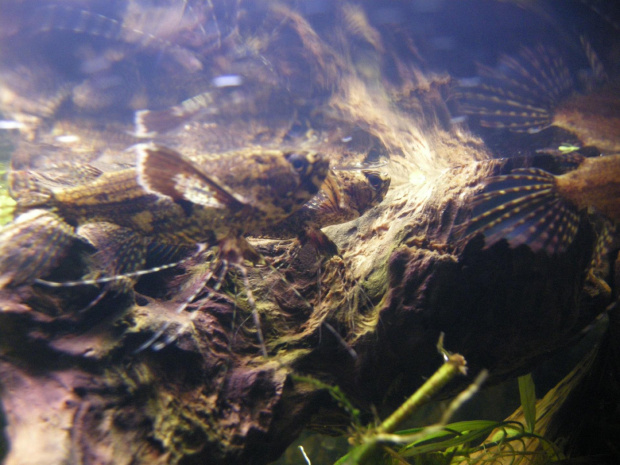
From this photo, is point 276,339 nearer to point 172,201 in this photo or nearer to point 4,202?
point 172,201

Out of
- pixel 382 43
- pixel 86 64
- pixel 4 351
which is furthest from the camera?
pixel 382 43

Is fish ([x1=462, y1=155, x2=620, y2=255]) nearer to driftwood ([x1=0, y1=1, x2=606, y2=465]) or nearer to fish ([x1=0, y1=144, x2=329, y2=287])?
driftwood ([x1=0, y1=1, x2=606, y2=465])

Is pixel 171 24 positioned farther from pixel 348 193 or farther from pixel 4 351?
pixel 4 351

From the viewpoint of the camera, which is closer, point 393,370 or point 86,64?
point 393,370

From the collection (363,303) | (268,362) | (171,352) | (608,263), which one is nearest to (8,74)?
(171,352)

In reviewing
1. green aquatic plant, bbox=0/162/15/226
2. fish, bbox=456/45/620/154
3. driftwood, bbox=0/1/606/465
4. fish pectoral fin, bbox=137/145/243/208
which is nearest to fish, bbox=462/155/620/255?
driftwood, bbox=0/1/606/465

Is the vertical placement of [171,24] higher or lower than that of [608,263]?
lower

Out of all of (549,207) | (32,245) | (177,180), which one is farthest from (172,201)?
(549,207)
